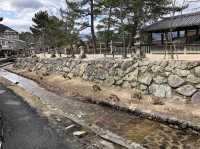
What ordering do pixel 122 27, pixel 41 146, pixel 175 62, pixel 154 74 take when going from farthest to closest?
1. pixel 122 27
2. pixel 154 74
3. pixel 175 62
4. pixel 41 146

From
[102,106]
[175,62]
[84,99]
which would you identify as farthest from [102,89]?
[175,62]

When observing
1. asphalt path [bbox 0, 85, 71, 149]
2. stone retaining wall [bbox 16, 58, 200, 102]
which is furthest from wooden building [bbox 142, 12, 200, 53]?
asphalt path [bbox 0, 85, 71, 149]

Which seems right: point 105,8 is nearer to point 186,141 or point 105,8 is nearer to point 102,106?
point 102,106

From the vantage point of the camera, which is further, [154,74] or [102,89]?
[102,89]

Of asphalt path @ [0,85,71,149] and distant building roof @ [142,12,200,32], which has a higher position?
distant building roof @ [142,12,200,32]

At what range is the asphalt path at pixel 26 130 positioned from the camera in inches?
333

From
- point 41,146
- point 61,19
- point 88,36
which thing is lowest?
point 41,146

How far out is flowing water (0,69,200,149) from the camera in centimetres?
832

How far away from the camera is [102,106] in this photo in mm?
13344

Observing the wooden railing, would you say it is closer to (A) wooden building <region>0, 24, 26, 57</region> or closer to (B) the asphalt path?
(B) the asphalt path

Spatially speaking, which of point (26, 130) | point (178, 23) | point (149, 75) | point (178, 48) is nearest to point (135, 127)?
point (26, 130)

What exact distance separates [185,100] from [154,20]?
60.2 ft

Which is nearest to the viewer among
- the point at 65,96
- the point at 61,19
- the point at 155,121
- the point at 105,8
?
the point at 155,121

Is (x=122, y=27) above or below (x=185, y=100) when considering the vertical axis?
above
